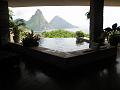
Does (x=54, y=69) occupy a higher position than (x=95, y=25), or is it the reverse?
(x=95, y=25)

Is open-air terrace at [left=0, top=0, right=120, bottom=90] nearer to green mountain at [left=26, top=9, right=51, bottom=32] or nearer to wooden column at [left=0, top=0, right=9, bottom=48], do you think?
wooden column at [left=0, top=0, right=9, bottom=48]

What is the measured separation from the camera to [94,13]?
391 inches

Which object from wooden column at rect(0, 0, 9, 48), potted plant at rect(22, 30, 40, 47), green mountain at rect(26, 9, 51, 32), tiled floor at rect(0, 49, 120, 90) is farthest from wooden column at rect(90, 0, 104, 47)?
green mountain at rect(26, 9, 51, 32)

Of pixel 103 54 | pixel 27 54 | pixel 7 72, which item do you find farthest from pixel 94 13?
pixel 7 72

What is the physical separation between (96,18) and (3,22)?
5029mm

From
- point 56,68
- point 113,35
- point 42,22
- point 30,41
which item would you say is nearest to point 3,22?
point 30,41

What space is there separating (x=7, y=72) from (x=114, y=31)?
628 centimetres

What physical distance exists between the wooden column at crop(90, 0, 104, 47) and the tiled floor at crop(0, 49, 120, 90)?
3361 mm

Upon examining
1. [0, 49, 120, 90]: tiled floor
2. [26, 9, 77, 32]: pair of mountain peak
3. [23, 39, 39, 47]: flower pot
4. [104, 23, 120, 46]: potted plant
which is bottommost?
[0, 49, 120, 90]: tiled floor

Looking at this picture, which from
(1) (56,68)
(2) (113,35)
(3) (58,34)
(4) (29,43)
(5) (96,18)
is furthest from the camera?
(3) (58,34)

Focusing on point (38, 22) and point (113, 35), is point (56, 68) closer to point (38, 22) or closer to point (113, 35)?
point (113, 35)

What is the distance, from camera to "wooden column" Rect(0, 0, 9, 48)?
935cm

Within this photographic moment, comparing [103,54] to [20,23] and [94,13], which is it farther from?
[20,23]

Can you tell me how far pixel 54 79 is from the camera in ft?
18.9
